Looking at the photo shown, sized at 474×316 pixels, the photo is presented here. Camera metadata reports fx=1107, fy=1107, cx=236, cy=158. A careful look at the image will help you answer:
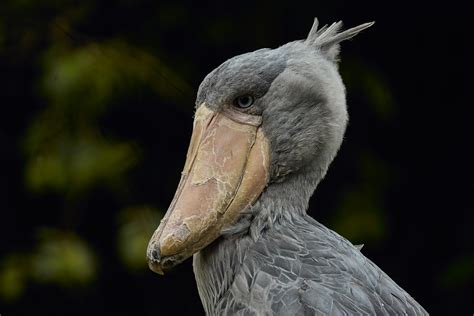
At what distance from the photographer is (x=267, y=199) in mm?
2285

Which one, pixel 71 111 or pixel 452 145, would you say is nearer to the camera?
pixel 71 111

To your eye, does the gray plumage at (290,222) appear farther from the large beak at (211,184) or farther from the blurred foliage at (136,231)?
the blurred foliage at (136,231)

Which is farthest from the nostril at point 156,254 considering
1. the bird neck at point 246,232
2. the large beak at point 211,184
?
the bird neck at point 246,232

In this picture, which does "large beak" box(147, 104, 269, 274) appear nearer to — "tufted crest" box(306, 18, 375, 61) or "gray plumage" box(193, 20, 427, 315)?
"gray plumage" box(193, 20, 427, 315)

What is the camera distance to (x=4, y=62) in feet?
13.9

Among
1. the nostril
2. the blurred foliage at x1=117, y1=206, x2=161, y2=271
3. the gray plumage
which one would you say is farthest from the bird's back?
the blurred foliage at x1=117, y1=206, x2=161, y2=271

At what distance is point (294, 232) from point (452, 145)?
2280 millimetres

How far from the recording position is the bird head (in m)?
2.19

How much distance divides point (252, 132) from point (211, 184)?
0.50 ft

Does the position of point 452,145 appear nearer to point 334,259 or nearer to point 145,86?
point 145,86

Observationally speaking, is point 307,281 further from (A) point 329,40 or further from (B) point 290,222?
(A) point 329,40

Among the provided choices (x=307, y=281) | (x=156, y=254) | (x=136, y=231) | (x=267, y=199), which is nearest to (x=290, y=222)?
(x=267, y=199)

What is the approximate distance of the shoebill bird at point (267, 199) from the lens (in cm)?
213

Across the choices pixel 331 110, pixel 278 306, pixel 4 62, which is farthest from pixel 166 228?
pixel 4 62
